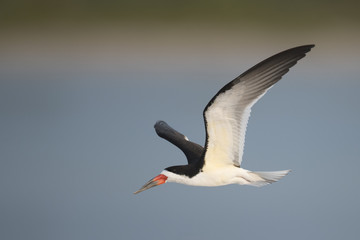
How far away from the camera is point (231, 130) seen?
247cm

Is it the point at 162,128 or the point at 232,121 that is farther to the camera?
the point at 162,128

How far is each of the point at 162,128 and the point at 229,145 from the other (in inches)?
36.1

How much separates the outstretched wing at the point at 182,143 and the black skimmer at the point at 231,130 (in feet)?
0.59

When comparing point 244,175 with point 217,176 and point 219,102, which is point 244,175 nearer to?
point 217,176

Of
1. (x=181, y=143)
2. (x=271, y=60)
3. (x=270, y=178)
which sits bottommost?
(x=270, y=178)

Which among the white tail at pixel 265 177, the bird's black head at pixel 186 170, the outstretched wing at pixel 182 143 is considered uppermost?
the outstretched wing at pixel 182 143

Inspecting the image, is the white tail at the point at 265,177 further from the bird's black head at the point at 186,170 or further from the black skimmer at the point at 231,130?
the bird's black head at the point at 186,170

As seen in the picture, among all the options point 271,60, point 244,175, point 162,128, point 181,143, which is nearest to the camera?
point 271,60

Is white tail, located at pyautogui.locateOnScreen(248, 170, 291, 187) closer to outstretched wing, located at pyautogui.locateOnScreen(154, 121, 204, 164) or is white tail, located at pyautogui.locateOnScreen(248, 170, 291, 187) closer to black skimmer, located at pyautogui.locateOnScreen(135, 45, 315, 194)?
black skimmer, located at pyautogui.locateOnScreen(135, 45, 315, 194)

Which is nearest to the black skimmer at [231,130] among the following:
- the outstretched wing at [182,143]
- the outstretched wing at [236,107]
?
the outstretched wing at [236,107]

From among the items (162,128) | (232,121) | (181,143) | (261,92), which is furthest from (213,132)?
(162,128)

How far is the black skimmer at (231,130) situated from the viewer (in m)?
2.35

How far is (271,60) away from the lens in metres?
2.34

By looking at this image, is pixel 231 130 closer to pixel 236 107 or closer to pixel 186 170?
pixel 236 107
